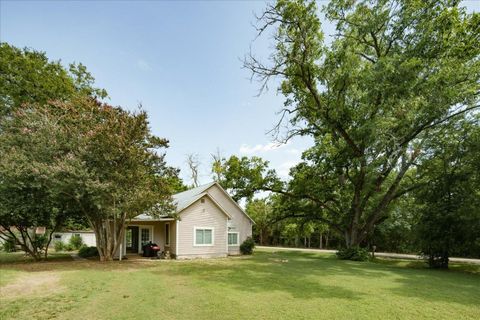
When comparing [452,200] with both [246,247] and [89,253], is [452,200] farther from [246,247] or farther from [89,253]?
[89,253]

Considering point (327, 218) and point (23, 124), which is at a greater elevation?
point (23, 124)

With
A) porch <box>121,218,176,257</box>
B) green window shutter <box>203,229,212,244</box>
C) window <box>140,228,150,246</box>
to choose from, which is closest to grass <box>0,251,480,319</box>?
porch <box>121,218,176,257</box>

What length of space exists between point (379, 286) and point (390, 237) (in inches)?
877

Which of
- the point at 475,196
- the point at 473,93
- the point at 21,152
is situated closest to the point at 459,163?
the point at 475,196

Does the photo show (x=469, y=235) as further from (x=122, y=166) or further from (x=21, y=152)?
(x=21, y=152)

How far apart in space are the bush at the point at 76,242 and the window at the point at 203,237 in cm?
1554

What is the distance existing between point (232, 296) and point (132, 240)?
63.3ft

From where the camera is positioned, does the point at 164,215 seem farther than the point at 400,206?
No

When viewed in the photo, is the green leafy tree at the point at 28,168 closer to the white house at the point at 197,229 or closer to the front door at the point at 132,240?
the white house at the point at 197,229

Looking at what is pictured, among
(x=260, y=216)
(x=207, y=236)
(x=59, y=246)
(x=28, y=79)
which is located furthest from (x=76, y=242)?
(x=260, y=216)

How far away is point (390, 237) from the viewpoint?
2862 centimetres

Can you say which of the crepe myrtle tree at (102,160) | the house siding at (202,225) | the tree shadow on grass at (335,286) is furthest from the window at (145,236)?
the tree shadow on grass at (335,286)

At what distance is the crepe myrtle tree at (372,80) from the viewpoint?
567 inches

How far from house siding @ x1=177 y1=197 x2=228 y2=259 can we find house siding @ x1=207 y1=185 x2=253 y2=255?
225 cm
